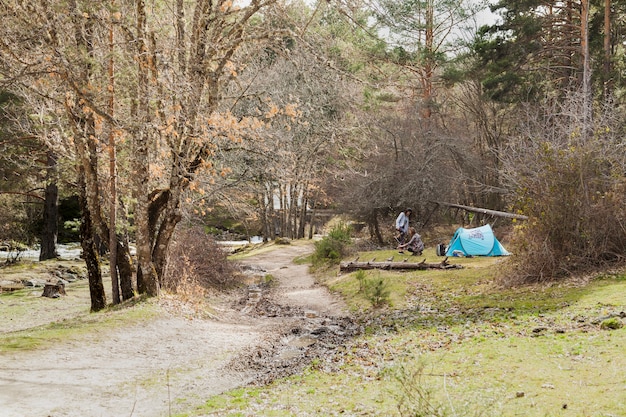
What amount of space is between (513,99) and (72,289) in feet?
72.7

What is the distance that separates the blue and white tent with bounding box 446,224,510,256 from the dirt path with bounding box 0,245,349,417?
8.15 m

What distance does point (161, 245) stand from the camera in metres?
14.9

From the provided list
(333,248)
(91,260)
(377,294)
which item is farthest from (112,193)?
(333,248)

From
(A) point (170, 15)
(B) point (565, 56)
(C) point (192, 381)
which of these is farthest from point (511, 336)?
(B) point (565, 56)

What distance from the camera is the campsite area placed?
677 cm

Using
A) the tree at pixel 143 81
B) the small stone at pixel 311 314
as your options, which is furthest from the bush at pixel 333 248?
the tree at pixel 143 81

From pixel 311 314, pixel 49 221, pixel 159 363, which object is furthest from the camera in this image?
pixel 49 221

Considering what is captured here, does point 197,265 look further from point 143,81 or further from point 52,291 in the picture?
point 143,81

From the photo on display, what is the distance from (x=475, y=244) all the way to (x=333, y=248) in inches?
232

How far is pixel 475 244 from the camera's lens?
22.6 metres

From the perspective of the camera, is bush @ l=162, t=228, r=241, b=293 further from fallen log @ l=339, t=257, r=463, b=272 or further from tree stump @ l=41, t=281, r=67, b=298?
tree stump @ l=41, t=281, r=67, b=298

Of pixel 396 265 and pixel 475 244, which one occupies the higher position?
pixel 475 244

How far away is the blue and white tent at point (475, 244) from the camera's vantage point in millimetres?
22500

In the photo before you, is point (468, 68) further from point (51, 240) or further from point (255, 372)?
point (255, 372)
